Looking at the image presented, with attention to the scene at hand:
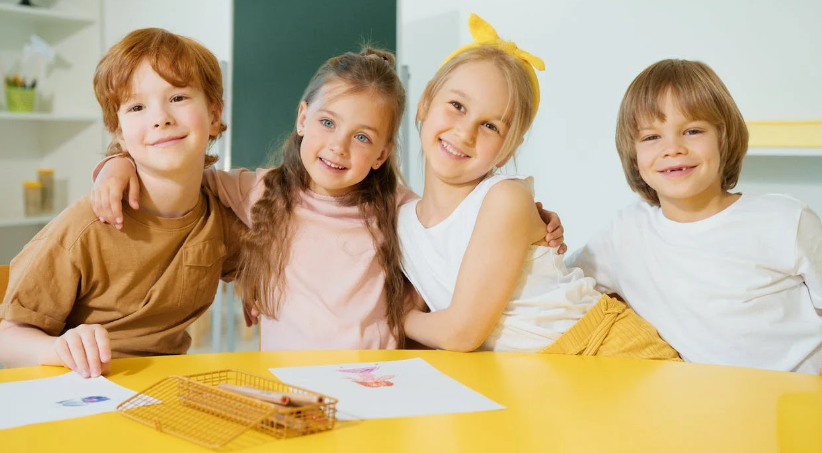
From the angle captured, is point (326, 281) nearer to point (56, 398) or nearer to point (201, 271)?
point (201, 271)

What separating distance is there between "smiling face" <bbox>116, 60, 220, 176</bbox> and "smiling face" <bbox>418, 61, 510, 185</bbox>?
0.45 m

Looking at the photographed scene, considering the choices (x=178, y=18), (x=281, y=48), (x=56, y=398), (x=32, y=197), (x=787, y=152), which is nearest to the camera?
(x=56, y=398)

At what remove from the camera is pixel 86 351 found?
41.6 inches

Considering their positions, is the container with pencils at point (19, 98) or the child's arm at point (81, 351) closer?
the child's arm at point (81, 351)

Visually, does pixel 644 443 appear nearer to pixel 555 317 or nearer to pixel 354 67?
pixel 555 317

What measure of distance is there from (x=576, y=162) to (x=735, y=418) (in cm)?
244

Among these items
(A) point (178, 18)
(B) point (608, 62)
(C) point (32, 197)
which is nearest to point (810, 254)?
(B) point (608, 62)

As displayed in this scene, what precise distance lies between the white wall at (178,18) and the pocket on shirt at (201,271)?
2.68 m

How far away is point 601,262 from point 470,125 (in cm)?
45

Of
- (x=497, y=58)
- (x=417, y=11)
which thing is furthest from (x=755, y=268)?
(x=417, y=11)

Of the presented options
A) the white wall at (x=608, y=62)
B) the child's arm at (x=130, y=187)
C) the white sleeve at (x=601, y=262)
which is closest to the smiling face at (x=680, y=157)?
the white sleeve at (x=601, y=262)

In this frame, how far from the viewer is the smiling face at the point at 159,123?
1407mm

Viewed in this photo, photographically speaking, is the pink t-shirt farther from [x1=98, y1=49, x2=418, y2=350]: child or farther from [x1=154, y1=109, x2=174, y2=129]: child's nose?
[x1=154, y1=109, x2=174, y2=129]: child's nose

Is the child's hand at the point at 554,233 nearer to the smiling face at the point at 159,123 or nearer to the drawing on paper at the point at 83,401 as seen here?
the smiling face at the point at 159,123
